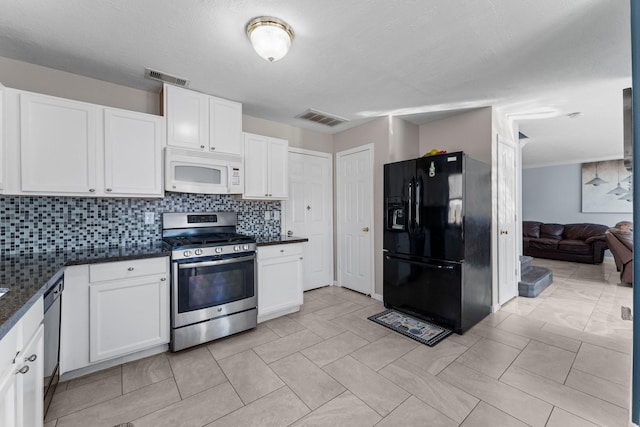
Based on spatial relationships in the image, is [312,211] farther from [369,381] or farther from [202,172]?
[369,381]

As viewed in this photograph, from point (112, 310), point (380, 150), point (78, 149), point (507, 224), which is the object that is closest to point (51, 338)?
point (112, 310)

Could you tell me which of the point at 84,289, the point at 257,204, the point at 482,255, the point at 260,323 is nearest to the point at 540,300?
the point at 482,255

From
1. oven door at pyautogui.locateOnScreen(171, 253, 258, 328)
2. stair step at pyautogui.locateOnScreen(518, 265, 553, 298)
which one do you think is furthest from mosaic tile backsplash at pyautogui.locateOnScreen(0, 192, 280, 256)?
stair step at pyautogui.locateOnScreen(518, 265, 553, 298)

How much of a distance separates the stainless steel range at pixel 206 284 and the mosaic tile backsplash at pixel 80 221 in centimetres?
16

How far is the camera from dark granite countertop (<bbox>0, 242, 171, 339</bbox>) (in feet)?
3.57

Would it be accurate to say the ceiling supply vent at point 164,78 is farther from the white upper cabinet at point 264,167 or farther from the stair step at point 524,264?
the stair step at point 524,264

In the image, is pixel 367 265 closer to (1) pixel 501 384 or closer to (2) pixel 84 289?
(1) pixel 501 384

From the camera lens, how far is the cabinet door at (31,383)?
111cm

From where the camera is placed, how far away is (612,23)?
183 centimetres

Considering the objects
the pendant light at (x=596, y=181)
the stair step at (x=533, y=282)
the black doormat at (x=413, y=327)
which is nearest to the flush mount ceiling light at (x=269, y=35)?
the black doormat at (x=413, y=327)

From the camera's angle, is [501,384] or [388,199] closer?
[501,384]

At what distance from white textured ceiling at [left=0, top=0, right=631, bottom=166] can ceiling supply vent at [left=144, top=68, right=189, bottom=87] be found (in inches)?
Answer: 2.3

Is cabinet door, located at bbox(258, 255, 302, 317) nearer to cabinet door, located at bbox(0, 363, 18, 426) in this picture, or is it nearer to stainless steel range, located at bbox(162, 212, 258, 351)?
stainless steel range, located at bbox(162, 212, 258, 351)

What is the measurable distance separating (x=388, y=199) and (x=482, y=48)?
1715mm
